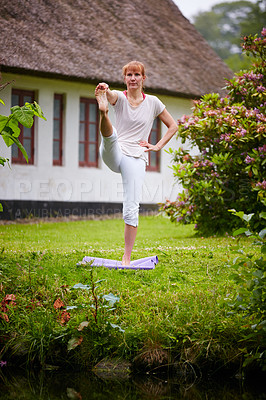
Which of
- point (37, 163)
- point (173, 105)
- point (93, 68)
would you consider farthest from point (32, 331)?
point (173, 105)

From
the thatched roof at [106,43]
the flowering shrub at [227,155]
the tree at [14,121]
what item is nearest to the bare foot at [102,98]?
the tree at [14,121]

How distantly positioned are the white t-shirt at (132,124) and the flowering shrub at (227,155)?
275 centimetres

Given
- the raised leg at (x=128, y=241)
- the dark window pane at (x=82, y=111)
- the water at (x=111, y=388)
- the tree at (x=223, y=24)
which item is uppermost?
the tree at (x=223, y=24)

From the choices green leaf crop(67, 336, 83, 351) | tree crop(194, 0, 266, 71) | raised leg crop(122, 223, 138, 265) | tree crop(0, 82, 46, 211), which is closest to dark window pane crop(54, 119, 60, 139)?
raised leg crop(122, 223, 138, 265)

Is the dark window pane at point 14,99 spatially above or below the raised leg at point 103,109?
above

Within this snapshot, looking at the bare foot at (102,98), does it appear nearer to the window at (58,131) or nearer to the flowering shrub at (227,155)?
the flowering shrub at (227,155)

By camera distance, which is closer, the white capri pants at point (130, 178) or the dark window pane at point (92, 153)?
the white capri pants at point (130, 178)

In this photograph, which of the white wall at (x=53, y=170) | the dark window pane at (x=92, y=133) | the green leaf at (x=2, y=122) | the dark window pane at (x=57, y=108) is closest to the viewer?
the green leaf at (x=2, y=122)

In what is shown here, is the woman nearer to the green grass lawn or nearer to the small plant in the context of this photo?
the green grass lawn

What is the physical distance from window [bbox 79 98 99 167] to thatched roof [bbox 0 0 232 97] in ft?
2.75

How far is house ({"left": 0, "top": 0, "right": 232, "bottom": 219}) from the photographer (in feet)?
45.1

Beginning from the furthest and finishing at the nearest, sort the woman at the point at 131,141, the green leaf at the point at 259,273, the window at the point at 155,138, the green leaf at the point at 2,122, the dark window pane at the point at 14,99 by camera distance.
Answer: the window at the point at 155,138
the dark window pane at the point at 14,99
the woman at the point at 131,141
the green leaf at the point at 2,122
the green leaf at the point at 259,273

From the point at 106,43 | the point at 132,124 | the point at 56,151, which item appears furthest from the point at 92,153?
the point at 132,124

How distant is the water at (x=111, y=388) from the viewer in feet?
14.2
